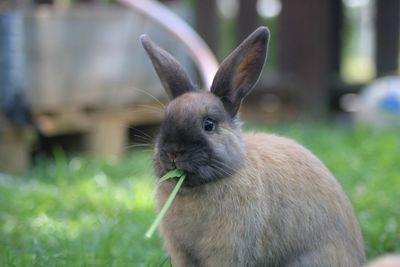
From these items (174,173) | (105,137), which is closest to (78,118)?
(105,137)

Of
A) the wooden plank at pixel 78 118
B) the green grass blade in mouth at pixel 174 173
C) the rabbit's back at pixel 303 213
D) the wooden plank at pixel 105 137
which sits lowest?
the wooden plank at pixel 105 137

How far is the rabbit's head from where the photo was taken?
2854 mm

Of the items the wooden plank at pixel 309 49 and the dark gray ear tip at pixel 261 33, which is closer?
the dark gray ear tip at pixel 261 33

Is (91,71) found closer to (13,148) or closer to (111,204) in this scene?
(13,148)

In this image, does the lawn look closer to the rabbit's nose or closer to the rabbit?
the rabbit

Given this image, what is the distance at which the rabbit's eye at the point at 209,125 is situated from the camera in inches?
116

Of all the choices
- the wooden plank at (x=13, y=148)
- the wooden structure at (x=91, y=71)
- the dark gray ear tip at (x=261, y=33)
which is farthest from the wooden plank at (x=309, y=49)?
the dark gray ear tip at (x=261, y=33)

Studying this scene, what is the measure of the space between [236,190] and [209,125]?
291 millimetres

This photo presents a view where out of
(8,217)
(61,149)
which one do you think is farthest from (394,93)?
(8,217)

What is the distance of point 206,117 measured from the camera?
2.96m

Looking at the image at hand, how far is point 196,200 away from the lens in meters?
3.03

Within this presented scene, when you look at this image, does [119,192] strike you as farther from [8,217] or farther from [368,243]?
[368,243]

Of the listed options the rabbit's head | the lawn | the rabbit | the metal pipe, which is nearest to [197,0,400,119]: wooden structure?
the lawn

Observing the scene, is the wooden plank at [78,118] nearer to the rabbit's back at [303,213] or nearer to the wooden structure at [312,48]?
the wooden structure at [312,48]
